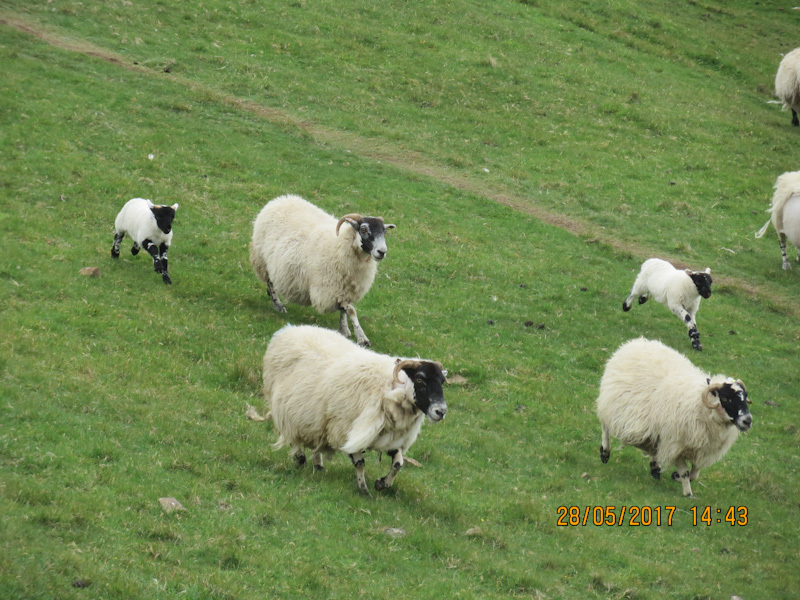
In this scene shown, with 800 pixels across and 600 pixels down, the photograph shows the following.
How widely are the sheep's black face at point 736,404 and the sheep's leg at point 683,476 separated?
1.13 m

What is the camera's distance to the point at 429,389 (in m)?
10.2

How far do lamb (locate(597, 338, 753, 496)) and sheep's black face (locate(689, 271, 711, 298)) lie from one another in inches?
242

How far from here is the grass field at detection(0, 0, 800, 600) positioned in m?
9.44

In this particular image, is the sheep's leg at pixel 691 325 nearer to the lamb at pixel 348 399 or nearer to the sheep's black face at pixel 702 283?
the sheep's black face at pixel 702 283

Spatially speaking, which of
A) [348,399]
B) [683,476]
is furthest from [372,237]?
[683,476]

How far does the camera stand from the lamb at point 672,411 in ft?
43.0

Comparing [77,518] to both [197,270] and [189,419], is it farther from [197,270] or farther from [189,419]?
[197,270]

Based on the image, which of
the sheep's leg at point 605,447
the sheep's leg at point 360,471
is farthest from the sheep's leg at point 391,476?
the sheep's leg at point 605,447

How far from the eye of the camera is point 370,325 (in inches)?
711

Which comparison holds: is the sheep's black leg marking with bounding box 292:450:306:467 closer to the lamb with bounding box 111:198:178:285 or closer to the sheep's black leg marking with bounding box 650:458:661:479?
the sheep's black leg marking with bounding box 650:458:661:479

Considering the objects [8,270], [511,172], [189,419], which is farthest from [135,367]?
[511,172]

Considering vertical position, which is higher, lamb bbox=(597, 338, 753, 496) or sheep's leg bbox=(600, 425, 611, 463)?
lamb bbox=(597, 338, 753, 496)
